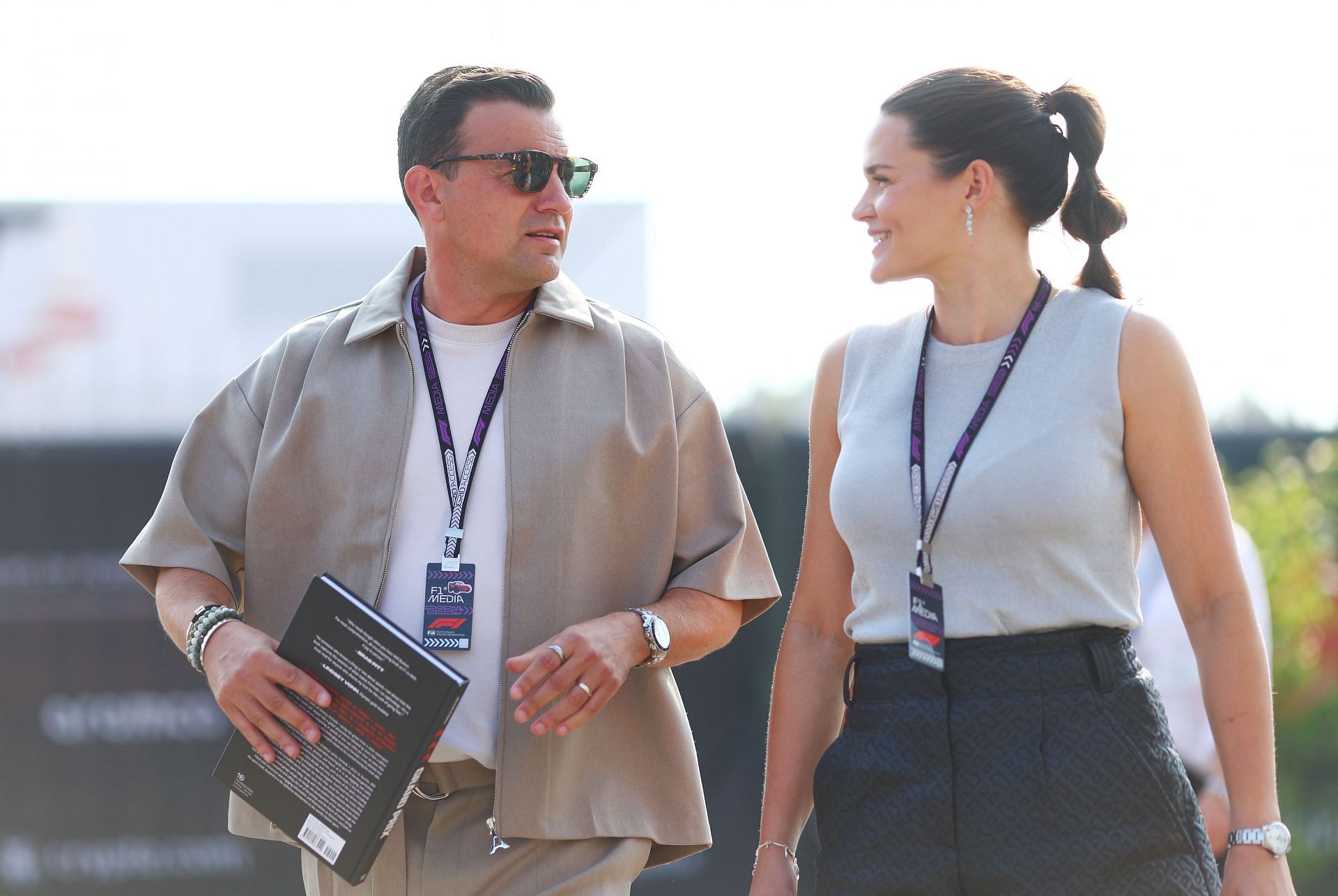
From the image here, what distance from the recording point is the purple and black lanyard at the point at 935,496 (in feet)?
7.68

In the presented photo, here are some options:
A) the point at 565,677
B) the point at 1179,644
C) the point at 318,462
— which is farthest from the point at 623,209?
the point at 565,677

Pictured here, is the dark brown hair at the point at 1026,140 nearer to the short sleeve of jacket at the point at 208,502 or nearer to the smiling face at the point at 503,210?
the smiling face at the point at 503,210

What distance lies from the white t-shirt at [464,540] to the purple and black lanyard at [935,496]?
0.81 meters

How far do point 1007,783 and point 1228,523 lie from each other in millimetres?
586

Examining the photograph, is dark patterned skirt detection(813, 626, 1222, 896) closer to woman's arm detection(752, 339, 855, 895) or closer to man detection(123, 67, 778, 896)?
woman's arm detection(752, 339, 855, 895)

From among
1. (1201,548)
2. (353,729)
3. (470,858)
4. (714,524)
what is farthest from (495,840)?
(1201,548)

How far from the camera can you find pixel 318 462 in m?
2.80

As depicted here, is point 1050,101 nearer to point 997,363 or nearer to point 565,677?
point 997,363

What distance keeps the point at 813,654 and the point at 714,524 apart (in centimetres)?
35

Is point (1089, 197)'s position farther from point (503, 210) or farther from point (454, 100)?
point (454, 100)

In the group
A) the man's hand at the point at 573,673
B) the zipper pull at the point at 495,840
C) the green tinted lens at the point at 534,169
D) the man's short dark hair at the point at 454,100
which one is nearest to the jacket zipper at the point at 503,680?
the zipper pull at the point at 495,840

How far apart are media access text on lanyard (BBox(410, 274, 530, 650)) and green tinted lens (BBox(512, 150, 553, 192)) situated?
1.10 ft

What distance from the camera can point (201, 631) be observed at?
8.57ft

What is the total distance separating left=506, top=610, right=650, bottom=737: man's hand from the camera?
2.38m
